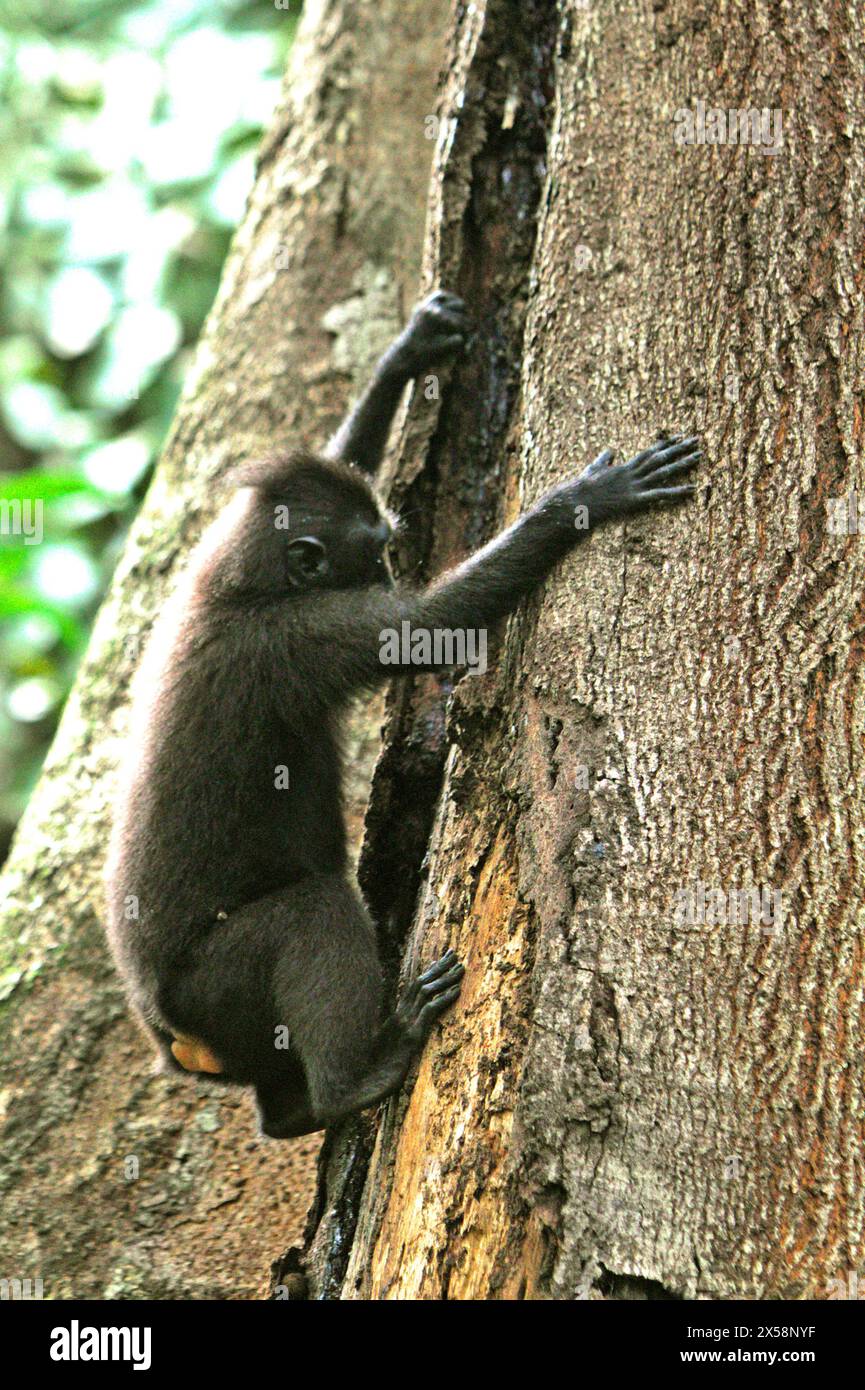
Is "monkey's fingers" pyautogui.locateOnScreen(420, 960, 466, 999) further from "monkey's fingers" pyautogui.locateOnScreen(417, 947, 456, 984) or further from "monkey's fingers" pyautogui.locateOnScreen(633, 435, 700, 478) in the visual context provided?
"monkey's fingers" pyautogui.locateOnScreen(633, 435, 700, 478)

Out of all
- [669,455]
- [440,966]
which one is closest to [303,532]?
[669,455]

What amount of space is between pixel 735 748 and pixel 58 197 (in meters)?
7.98

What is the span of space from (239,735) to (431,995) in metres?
1.41

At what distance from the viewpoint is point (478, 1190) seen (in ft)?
11.0

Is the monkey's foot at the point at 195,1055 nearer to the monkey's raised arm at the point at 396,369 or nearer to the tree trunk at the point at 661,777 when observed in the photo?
the tree trunk at the point at 661,777

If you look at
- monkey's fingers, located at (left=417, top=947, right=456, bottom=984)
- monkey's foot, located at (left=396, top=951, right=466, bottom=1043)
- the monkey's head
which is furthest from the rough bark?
monkey's fingers, located at (left=417, top=947, right=456, bottom=984)

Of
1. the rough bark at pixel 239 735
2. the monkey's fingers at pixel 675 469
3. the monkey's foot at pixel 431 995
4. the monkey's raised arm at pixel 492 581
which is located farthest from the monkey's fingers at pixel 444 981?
the rough bark at pixel 239 735

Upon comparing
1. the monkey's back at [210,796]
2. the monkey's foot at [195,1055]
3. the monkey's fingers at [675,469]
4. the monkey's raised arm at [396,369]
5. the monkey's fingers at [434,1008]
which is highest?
the monkey's raised arm at [396,369]

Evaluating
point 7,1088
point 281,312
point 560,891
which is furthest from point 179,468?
point 560,891

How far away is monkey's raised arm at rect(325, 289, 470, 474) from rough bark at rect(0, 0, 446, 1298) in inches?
31.7

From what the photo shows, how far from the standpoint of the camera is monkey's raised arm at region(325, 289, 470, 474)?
5652mm

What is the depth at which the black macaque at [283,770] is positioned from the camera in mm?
4359

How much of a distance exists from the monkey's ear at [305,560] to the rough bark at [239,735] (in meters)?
1.36

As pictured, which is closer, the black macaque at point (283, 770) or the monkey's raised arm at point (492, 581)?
the monkey's raised arm at point (492, 581)
